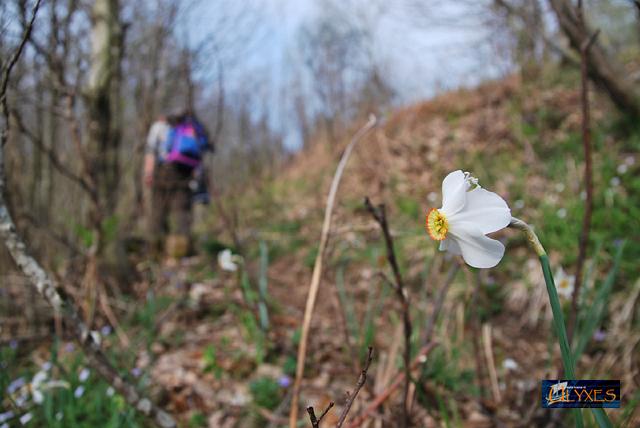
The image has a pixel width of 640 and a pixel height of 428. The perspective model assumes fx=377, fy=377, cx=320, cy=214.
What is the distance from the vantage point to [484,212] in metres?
0.50

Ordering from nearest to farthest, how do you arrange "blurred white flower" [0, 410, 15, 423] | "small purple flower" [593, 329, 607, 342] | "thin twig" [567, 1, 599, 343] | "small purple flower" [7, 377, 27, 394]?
"thin twig" [567, 1, 599, 343], "blurred white flower" [0, 410, 15, 423], "small purple flower" [7, 377, 27, 394], "small purple flower" [593, 329, 607, 342]

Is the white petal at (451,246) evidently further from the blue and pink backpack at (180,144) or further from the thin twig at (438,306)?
the blue and pink backpack at (180,144)

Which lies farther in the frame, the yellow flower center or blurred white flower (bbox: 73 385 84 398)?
blurred white flower (bbox: 73 385 84 398)

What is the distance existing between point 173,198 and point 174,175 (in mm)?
372

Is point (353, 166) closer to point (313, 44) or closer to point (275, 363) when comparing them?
point (275, 363)

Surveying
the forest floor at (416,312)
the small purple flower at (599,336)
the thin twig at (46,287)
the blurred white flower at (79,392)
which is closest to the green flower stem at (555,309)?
the forest floor at (416,312)

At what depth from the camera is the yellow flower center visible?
0.54 m

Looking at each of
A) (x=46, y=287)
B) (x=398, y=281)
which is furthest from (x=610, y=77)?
(x=46, y=287)

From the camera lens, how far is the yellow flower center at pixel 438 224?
536 millimetres

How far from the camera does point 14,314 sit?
251cm

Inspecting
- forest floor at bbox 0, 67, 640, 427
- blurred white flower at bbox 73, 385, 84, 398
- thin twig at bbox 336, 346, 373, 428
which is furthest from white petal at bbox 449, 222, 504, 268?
blurred white flower at bbox 73, 385, 84, 398

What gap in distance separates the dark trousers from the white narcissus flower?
15.8 ft

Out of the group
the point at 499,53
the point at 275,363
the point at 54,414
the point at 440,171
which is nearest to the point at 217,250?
the point at 275,363

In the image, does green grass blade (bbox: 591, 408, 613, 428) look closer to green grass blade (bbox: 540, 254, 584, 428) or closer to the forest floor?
green grass blade (bbox: 540, 254, 584, 428)
